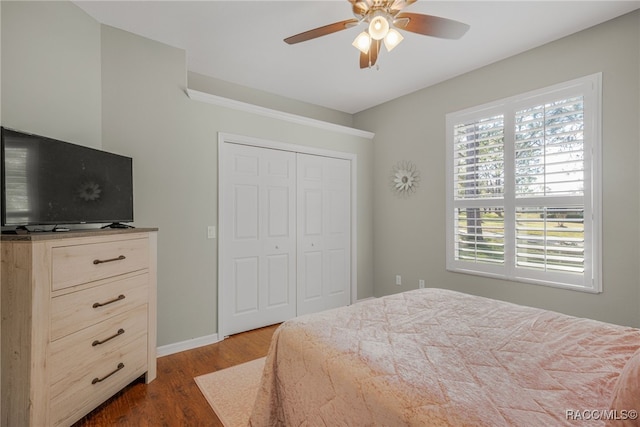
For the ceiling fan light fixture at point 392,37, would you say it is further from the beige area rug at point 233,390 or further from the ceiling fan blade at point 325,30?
the beige area rug at point 233,390

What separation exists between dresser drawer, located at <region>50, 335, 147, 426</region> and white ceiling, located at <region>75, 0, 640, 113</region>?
2.45 metres

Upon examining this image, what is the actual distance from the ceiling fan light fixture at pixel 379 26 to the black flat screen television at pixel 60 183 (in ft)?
6.49

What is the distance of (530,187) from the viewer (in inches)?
106

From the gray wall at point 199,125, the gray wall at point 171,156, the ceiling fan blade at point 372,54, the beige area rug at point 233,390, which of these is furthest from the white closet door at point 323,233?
the ceiling fan blade at point 372,54

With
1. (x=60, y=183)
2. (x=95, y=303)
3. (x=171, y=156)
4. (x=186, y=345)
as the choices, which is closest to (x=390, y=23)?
(x=171, y=156)

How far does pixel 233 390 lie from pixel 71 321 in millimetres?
1104

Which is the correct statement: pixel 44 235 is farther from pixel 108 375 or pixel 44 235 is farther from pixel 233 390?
pixel 233 390

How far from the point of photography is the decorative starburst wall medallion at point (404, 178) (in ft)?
12.0

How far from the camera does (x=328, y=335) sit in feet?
4.62

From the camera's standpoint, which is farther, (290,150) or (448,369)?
(290,150)

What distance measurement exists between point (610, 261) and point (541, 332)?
57.6 inches

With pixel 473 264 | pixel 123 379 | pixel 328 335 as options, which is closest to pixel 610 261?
pixel 473 264

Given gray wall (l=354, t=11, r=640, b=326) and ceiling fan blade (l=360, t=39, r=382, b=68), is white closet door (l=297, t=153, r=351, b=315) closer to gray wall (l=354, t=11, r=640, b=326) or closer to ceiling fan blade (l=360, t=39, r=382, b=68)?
gray wall (l=354, t=11, r=640, b=326)

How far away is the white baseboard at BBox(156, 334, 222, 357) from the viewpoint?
261 cm
